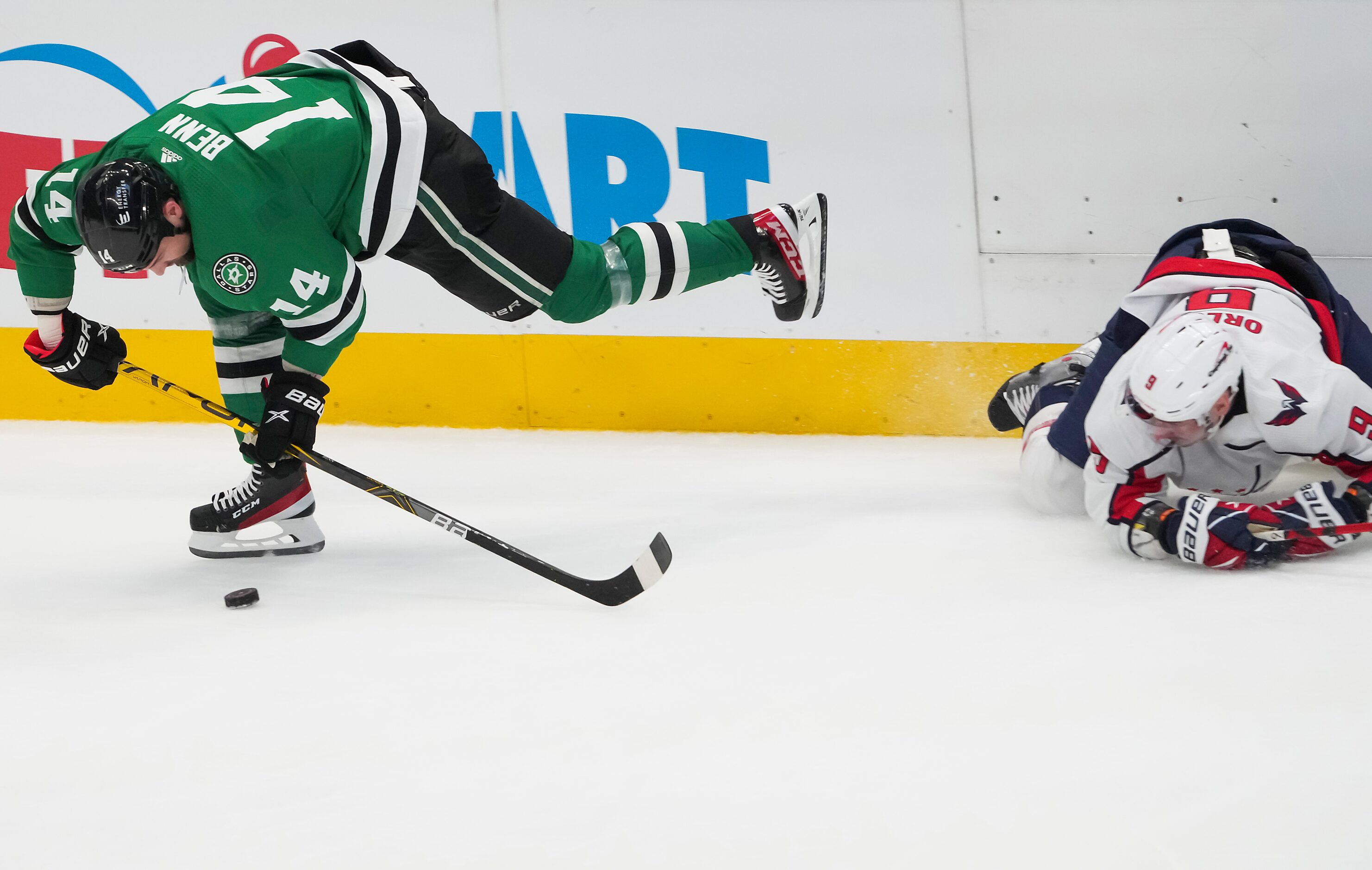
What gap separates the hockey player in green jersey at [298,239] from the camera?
185cm

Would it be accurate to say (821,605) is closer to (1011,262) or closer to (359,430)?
(1011,262)

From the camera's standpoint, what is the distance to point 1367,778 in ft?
4.11

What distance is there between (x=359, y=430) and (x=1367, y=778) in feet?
9.70

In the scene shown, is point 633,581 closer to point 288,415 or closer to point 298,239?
point 288,415

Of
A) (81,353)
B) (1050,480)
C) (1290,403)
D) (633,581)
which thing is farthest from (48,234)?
(1290,403)

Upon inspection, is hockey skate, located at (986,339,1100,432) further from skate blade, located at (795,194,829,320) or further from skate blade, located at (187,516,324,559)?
skate blade, located at (187,516,324,559)

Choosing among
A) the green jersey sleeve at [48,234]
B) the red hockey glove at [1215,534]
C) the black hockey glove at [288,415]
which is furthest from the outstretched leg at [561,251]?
the red hockey glove at [1215,534]

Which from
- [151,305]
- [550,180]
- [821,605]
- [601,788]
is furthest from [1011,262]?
[151,305]

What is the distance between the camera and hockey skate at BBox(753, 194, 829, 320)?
2.49 meters

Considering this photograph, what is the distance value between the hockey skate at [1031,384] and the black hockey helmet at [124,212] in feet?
6.62

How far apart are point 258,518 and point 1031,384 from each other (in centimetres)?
192

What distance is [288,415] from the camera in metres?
1.99

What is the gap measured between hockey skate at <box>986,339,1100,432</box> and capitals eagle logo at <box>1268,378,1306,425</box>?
69 cm

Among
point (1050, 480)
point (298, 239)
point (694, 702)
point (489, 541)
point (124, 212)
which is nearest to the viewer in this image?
point (694, 702)
